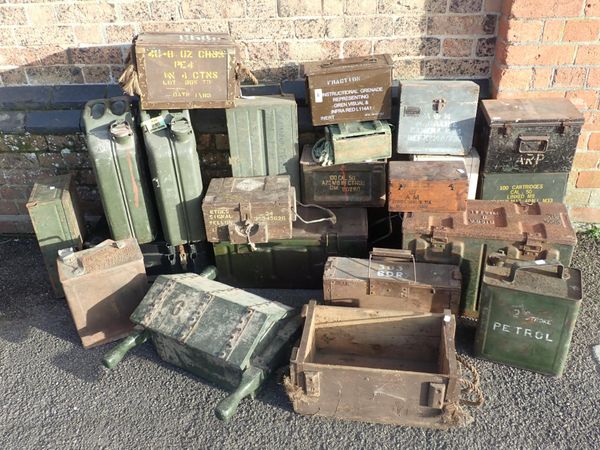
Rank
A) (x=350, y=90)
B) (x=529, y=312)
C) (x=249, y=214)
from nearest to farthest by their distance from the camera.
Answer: (x=529, y=312) < (x=249, y=214) < (x=350, y=90)

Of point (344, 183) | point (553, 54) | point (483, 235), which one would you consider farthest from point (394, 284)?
point (553, 54)

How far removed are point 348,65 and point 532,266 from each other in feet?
7.60

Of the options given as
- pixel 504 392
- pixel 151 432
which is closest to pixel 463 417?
pixel 504 392

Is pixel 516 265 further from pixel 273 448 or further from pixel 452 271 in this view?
pixel 273 448

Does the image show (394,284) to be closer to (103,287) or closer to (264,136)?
(264,136)

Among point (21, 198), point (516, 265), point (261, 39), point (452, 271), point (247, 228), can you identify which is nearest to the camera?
point (516, 265)

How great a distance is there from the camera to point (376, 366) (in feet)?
14.7

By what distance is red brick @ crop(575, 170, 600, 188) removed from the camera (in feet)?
19.1

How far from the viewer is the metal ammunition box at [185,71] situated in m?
4.86

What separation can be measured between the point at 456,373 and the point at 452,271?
106 centimetres

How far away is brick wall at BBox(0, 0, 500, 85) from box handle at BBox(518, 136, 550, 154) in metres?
1.01

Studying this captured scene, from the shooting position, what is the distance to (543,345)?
4.28 m

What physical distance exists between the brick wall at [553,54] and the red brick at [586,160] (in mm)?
58

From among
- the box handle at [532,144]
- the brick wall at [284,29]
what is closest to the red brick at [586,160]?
the box handle at [532,144]
